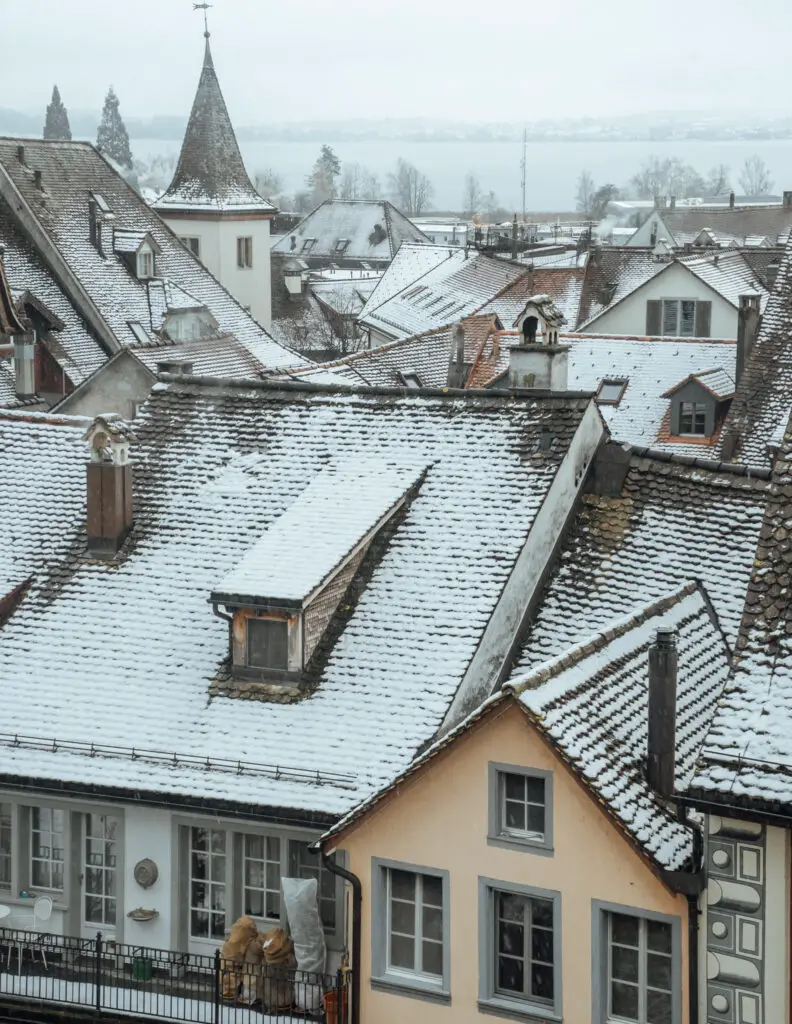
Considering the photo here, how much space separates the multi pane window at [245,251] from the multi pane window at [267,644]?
48.1 m

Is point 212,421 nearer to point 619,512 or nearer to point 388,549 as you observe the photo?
point 388,549

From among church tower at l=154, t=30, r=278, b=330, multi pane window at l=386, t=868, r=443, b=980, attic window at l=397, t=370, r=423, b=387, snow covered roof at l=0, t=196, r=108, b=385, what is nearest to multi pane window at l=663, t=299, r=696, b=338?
attic window at l=397, t=370, r=423, b=387

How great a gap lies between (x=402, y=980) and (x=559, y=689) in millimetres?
3509

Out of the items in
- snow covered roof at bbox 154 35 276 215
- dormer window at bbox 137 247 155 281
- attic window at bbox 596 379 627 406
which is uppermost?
snow covered roof at bbox 154 35 276 215

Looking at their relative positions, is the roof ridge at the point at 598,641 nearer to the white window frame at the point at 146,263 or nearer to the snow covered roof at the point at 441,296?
the white window frame at the point at 146,263

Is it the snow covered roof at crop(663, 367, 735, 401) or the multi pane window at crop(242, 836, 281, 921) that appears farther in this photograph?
the snow covered roof at crop(663, 367, 735, 401)

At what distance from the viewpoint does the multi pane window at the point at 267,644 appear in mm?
23422

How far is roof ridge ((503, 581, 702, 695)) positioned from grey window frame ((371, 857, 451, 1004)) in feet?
7.32

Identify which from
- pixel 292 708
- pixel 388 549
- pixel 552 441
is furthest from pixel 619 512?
pixel 292 708

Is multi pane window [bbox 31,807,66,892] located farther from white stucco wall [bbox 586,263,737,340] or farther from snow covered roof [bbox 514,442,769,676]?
white stucco wall [bbox 586,263,737,340]

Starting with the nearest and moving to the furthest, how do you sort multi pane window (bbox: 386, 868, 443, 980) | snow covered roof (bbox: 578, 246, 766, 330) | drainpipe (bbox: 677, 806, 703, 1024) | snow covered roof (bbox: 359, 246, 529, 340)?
drainpipe (bbox: 677, 806, 703, 1024) < multi pane window (bbox: 386, 868, 443, 980) < snow covered roof (bbox: 578, 246, 766, 330) < snow covered roof (bbox: 359, 246, 529, 340)

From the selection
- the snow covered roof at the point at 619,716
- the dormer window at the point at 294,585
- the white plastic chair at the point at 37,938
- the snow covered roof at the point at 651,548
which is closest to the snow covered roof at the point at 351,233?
the snow covered roof at the point at 651,548

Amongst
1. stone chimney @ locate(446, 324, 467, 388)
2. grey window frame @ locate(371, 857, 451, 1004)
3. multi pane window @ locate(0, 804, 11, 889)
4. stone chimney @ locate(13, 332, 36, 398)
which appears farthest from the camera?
stone chimney @ locate(446, 324, 467, 388)

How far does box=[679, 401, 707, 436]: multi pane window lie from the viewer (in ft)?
154
